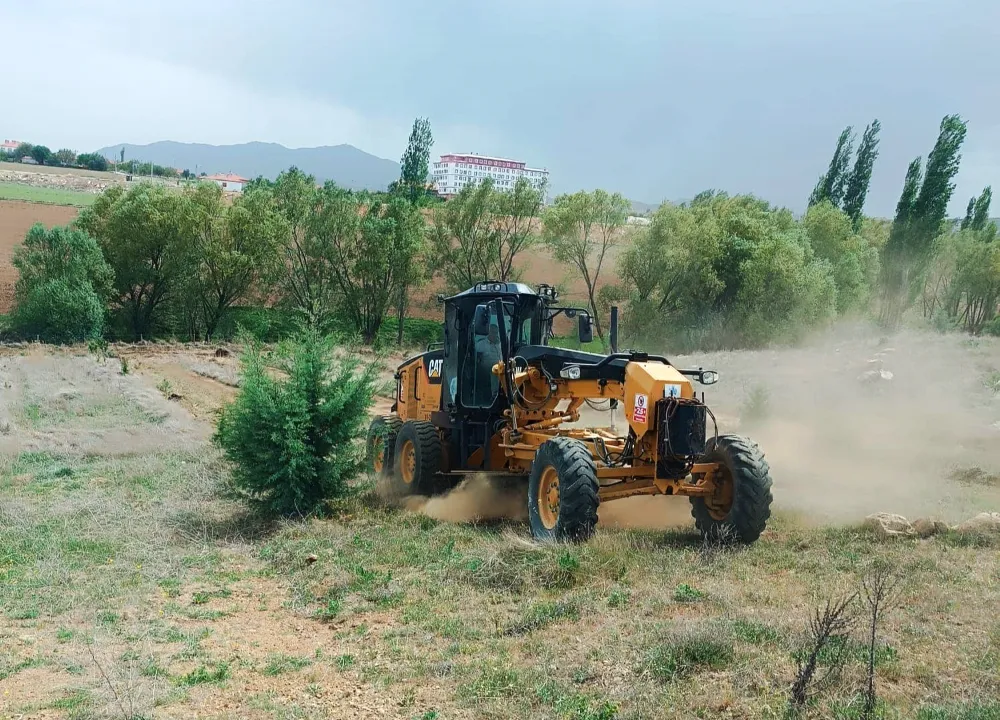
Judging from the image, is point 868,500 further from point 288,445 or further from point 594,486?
point 288,445

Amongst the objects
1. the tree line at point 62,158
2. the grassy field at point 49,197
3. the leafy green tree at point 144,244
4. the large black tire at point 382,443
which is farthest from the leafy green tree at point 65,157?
the large black tire at point 382,443

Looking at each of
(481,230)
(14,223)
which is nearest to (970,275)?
(481,230)

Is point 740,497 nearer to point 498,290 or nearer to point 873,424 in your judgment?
point 498,290

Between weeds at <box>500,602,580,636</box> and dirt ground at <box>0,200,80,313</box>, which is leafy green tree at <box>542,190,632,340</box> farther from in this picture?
weeds at <box>500,602,580,636</box>

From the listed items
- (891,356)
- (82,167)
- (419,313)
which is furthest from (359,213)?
(82,167)

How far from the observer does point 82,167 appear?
508 ft

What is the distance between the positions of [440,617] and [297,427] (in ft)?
16.0

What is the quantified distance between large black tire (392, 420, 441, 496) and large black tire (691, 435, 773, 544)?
445cm

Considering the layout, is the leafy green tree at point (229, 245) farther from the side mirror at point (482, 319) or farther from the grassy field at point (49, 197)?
the side mirror at point (482, 319)

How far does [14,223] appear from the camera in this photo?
208ft

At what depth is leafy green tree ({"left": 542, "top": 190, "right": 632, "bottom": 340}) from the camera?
161 feet

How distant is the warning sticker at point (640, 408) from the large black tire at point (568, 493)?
26.9 inches

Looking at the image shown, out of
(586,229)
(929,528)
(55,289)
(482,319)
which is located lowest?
(55,289)

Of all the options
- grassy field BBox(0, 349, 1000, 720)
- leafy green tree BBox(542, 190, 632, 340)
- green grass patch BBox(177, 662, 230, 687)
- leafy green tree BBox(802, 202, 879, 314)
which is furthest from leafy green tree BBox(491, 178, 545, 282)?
green grass patch BBox(177, 662, 230, 687)
